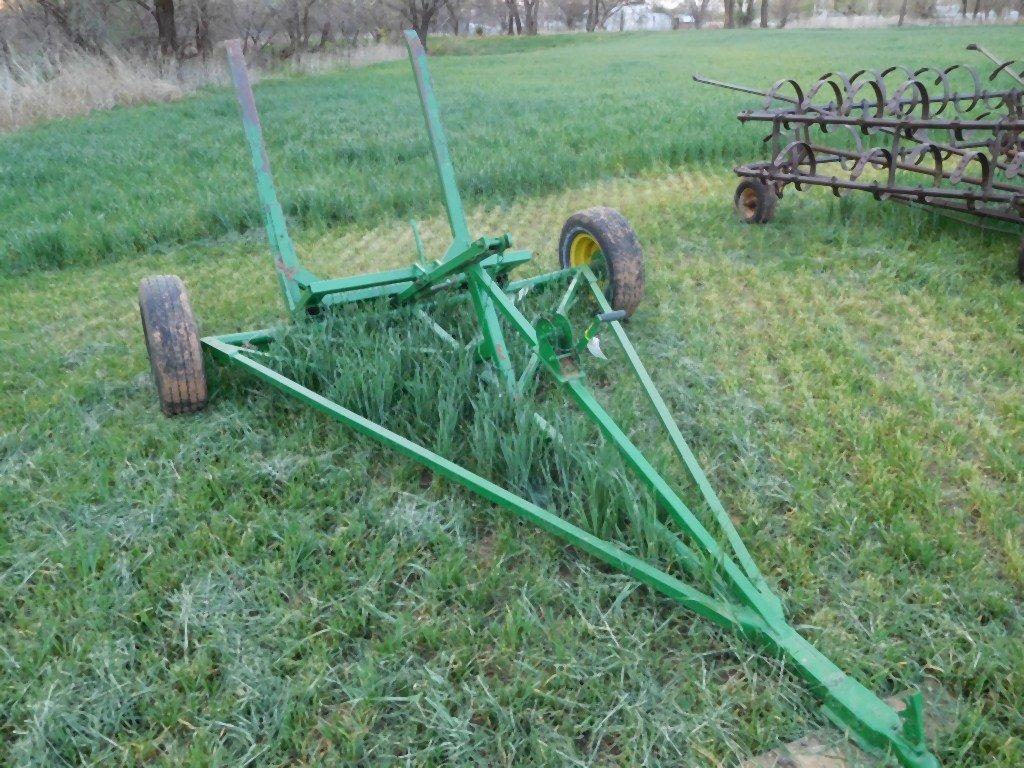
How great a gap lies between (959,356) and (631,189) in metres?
3.95

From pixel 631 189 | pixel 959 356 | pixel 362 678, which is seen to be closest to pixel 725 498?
pixel 362 678

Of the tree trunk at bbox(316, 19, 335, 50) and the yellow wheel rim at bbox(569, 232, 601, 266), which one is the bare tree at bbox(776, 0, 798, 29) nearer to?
the tree trunk at bbox(316, 19, 335, 50)

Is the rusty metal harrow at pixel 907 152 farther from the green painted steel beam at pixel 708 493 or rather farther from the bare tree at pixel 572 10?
the bare tree at pixel 572 10

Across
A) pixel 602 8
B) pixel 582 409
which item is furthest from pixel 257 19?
pixel 602 8

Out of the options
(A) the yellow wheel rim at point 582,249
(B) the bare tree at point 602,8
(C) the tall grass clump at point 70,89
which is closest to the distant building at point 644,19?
(B) the bare tree at point 602,8

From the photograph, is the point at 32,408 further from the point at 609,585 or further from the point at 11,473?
the point at 609,585

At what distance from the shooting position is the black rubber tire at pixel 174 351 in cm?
319

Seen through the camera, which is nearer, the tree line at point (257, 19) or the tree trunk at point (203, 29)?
the tree line at point (257, 19)

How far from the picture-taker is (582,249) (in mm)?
4352

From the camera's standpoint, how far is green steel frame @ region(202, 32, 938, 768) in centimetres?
179

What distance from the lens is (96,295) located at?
507cm

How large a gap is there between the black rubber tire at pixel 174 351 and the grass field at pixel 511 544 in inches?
4.4

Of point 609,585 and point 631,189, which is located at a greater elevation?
point 631,189

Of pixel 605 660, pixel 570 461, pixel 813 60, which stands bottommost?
pixel 605 660
